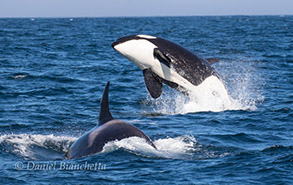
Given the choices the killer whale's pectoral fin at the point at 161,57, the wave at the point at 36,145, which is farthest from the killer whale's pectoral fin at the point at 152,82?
the wave at the point at 36,145

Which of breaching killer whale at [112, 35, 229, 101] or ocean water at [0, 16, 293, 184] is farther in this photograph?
breaching killer whale at [112, 35, 229, 101]

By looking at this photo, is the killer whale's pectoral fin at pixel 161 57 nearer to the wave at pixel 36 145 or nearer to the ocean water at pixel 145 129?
the ocean water at pixel 145 129

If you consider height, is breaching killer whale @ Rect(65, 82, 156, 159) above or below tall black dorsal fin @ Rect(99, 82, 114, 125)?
below

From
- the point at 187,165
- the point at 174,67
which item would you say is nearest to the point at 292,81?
the point at 174,67

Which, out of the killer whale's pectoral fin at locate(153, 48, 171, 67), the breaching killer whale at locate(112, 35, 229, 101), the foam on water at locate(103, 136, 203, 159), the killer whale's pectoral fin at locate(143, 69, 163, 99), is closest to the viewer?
the foam on water at locate(103, 136, 203, 159)

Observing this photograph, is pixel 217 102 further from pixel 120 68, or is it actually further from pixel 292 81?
pixel 120 68

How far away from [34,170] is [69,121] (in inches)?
211

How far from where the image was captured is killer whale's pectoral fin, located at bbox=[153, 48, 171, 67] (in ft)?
47.5

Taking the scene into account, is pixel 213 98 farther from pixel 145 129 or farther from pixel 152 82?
pixel 145 129

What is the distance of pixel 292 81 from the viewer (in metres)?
22.0

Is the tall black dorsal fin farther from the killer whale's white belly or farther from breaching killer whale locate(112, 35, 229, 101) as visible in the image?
the killer whale's white belly

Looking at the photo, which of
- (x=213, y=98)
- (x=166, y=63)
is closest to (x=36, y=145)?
(x=166, y=63)

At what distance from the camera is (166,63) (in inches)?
586

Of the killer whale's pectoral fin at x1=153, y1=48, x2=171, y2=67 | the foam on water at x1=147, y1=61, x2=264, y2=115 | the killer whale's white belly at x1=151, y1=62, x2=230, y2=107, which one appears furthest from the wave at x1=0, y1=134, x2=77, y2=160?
the foam on water at x1=147, y1=61, x2=264, y2=115
